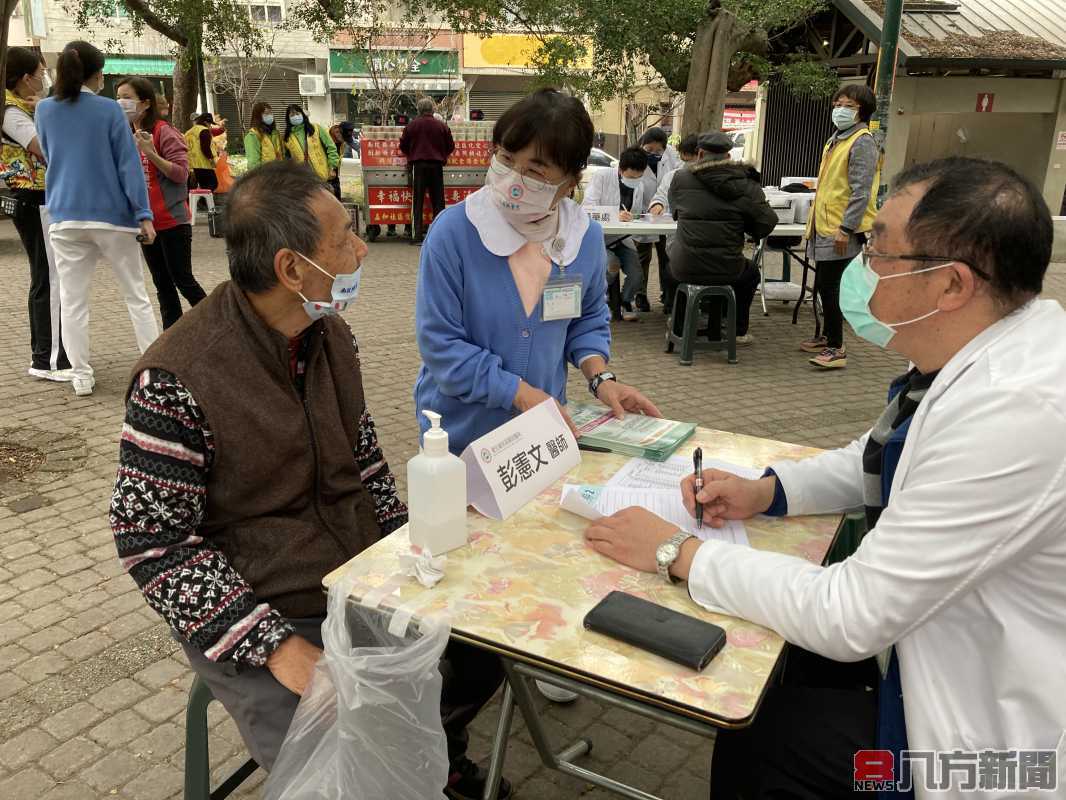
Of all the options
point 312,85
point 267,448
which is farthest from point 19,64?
point 312,85

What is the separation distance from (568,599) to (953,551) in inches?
25.0

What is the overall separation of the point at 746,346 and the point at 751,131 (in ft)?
42.3

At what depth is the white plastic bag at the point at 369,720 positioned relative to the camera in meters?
1.41

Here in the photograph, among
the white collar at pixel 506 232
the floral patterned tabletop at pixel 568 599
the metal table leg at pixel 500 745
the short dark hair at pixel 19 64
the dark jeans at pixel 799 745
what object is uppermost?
the short dark hair at pixel 19 64

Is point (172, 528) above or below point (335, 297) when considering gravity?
below

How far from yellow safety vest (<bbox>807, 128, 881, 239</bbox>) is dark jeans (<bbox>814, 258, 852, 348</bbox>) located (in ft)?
0.86

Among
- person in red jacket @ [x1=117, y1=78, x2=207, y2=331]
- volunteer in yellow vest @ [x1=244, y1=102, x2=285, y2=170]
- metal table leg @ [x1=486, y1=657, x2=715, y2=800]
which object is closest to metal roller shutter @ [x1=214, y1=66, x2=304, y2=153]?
→ volunteer in yellow vest @ [x1=244, y1=102, x2=285, y2=170]

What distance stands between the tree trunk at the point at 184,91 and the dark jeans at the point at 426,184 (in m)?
5.41

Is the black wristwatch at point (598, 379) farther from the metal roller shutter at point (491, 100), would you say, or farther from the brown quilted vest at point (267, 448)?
the metal roller shutter at point (491, 100)

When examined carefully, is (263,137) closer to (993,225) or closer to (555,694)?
(555,694)

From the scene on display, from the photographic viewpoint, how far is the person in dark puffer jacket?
6.24 meters

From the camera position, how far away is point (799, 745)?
1627 mm

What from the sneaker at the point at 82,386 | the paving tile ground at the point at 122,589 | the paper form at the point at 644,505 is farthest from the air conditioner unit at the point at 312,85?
the paper form at the point at 644,505

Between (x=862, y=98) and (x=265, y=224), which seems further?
(x=862, y=98)
